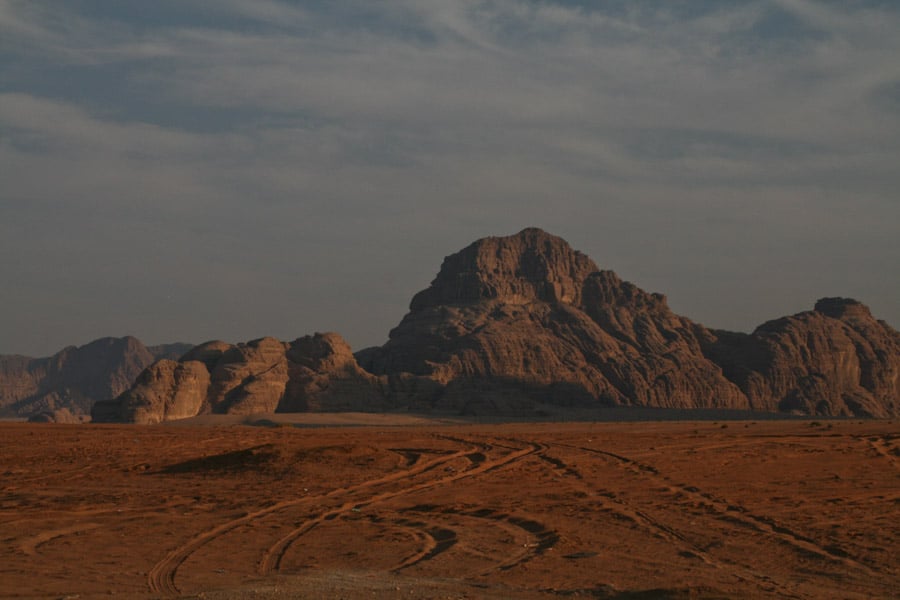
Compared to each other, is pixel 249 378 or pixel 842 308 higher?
pixel 842 308

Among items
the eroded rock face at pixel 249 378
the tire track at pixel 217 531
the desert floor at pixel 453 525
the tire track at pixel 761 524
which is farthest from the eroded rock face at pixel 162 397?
the tire track at pixel 761 524

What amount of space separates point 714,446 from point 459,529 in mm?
23174

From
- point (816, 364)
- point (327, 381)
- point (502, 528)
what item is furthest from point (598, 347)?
point (502, 528)

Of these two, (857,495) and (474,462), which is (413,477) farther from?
(857,495)

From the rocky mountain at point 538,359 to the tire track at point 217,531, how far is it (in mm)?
60272

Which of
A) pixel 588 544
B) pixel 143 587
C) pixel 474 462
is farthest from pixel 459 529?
pixel 474 462

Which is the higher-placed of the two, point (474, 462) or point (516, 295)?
point (516, 295)

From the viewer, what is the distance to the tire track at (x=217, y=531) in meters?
14.4

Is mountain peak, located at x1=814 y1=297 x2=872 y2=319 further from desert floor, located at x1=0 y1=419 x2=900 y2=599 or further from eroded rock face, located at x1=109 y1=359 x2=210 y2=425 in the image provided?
desert floor, located at x1=0 y1=419 x2=900 y2=599

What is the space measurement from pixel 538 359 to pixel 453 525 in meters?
90.8

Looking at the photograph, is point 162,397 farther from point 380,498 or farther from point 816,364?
point 816,364

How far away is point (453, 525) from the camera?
63.4ft

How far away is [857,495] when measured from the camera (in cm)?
2303

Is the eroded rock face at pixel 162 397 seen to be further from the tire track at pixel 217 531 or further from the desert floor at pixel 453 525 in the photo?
the tire track at pixel 217 531
